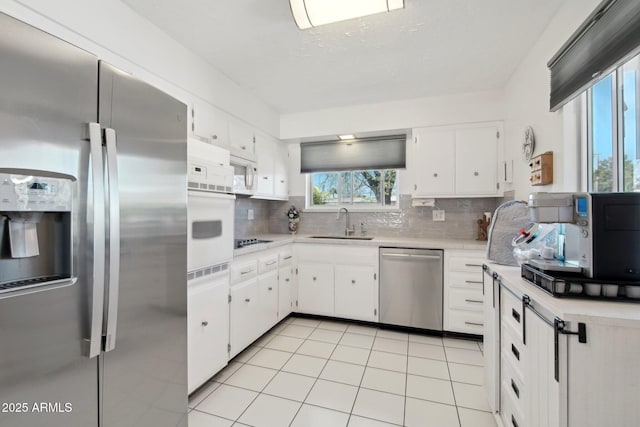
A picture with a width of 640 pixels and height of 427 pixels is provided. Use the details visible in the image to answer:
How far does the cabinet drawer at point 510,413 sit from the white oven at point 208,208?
1882 millimetres

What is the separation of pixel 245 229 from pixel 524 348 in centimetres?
295

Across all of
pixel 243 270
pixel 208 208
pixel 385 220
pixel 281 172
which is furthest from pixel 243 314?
pixel 385 220

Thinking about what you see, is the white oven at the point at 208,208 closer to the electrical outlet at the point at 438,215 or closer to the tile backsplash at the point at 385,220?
the tile backsplash at the point at 385,220

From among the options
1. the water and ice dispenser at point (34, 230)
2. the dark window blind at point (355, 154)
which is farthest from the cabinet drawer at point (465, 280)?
the water and ice dispenser at point (34, 230)

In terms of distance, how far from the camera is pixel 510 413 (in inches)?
56.4

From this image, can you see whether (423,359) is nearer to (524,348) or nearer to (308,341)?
(308,341)

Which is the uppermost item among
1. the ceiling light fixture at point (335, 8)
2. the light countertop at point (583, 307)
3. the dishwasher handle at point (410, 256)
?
the ceiling light fixture at point (335, 8)

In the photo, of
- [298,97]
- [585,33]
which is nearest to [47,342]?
[585,33]

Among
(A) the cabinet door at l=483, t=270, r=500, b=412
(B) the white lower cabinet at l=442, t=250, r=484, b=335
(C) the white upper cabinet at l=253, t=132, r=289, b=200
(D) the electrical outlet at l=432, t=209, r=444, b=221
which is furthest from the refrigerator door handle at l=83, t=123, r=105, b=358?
(D) the electrical outlet at l=432, t=209, r=444, b=221

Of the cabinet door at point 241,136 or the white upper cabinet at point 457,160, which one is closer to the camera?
the cabinet door at point 241,136

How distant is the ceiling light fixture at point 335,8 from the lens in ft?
5.17

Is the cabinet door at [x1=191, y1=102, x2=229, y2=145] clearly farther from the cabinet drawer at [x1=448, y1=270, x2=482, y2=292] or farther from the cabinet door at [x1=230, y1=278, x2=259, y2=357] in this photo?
the cabinet drawer at [x1=448, y1=270, x2=482, y2=292]

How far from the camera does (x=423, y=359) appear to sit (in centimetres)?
243

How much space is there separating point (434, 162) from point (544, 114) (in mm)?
1191
